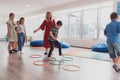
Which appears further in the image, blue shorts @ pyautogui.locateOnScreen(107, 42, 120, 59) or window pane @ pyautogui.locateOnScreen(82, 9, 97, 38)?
window pane @ pyautogui.locateOnScreen(82, 9, 97, 38)

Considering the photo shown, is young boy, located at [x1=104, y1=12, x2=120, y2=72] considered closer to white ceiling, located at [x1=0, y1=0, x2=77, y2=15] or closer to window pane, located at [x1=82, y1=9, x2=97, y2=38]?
window pane, located at [x1=82, y1=9, x2=97, y2=38]

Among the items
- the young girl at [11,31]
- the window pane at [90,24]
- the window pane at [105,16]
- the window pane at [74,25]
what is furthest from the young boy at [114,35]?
the window pane at [74,25]

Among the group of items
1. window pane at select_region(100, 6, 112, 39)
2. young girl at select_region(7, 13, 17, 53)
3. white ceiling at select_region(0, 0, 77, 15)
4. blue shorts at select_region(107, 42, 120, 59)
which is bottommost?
blue shorts at select_region(107, 42, 120, 59)

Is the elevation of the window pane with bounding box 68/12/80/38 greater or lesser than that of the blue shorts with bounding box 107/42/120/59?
greater

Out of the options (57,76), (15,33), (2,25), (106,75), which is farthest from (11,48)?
(2,25)

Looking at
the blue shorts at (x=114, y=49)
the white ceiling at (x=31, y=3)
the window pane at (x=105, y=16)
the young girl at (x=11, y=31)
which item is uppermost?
the white ceiling at (x=31, y=3)

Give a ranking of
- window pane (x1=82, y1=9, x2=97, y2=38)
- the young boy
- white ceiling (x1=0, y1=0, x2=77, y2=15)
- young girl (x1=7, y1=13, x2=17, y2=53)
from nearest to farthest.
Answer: the young boy, young girl (x1=7, y1=13, x2=17, y2=53), window pane (x1=82, y1=9, x2=97, y2=38), white ceiling (x1=0, y1=0, x2=77, y2=15)

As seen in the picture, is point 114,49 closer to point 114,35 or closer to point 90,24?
point 114,35

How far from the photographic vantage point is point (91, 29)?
8.86m

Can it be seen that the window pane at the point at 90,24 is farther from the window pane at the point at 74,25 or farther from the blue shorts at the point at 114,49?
the blue shorts at the point at 114,49

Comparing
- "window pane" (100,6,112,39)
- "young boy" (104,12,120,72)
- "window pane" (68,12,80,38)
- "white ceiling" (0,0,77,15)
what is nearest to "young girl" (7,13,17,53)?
"young boy" (104,12,120,72)

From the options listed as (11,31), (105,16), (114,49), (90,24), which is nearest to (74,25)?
(90,24)

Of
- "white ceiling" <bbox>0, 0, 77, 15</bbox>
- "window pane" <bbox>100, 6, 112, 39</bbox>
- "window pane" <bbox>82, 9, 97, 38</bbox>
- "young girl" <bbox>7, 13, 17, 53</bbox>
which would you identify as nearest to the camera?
"young girl" <bbox>7, 13, 17, 53</bbox>

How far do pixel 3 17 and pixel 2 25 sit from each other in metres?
0.88
